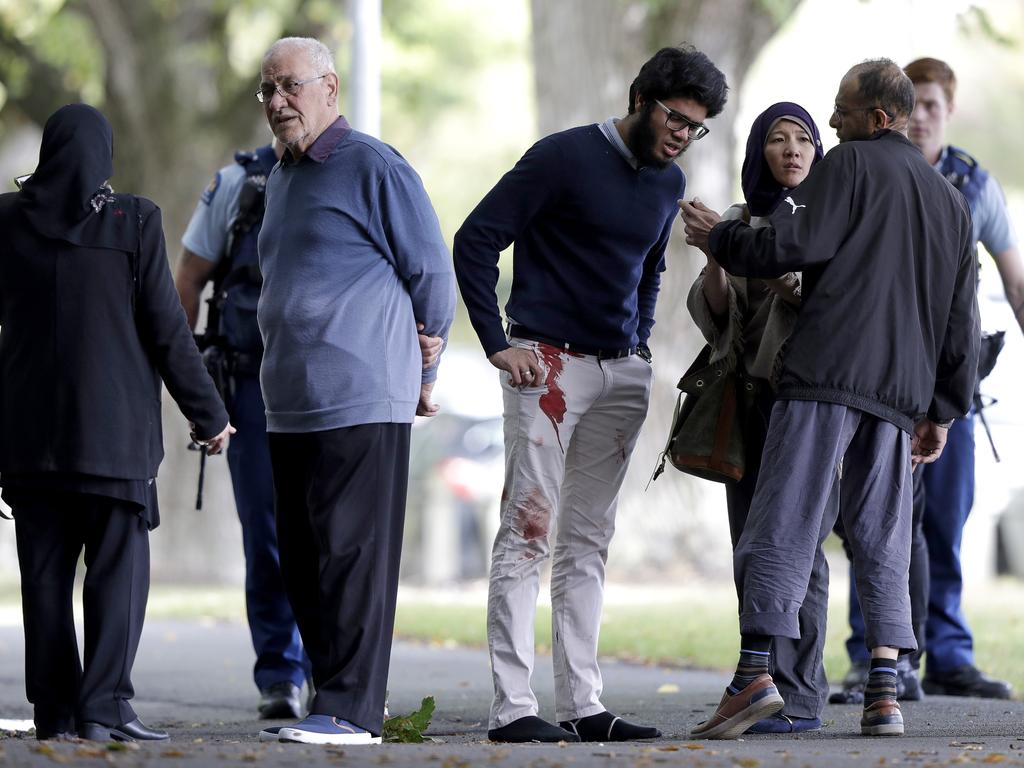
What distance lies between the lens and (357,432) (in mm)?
5633

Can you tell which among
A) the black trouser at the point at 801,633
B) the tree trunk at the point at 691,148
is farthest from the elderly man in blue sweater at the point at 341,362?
the tree trunk at the point at 691,148

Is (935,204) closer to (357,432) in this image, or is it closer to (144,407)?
(357,432)

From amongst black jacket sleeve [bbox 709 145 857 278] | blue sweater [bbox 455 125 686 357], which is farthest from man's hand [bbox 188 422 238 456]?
black jacket sleeve [bbox 709 145 857 278]

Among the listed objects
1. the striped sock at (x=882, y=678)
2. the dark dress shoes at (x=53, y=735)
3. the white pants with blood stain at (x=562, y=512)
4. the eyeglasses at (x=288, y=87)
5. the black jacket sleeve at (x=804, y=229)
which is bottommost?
the dark dress shoes at (x=53, y=735)

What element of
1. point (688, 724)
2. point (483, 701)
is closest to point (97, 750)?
point (688, 724)

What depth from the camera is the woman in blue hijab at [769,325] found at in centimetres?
614

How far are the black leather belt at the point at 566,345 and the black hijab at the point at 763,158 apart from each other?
686mm

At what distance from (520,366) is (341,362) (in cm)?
60

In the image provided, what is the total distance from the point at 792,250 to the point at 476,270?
1.00 m

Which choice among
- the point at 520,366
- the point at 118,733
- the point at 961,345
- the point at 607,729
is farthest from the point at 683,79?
the point at 118,733

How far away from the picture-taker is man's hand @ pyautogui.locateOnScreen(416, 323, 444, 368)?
19.1ft

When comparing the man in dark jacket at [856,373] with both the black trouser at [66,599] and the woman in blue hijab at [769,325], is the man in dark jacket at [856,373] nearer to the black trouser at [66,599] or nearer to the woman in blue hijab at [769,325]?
the woman in blue hijab at [769,325]

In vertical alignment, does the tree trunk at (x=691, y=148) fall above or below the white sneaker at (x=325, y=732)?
above

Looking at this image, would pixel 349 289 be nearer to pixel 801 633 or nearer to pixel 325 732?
pixel 325 732
